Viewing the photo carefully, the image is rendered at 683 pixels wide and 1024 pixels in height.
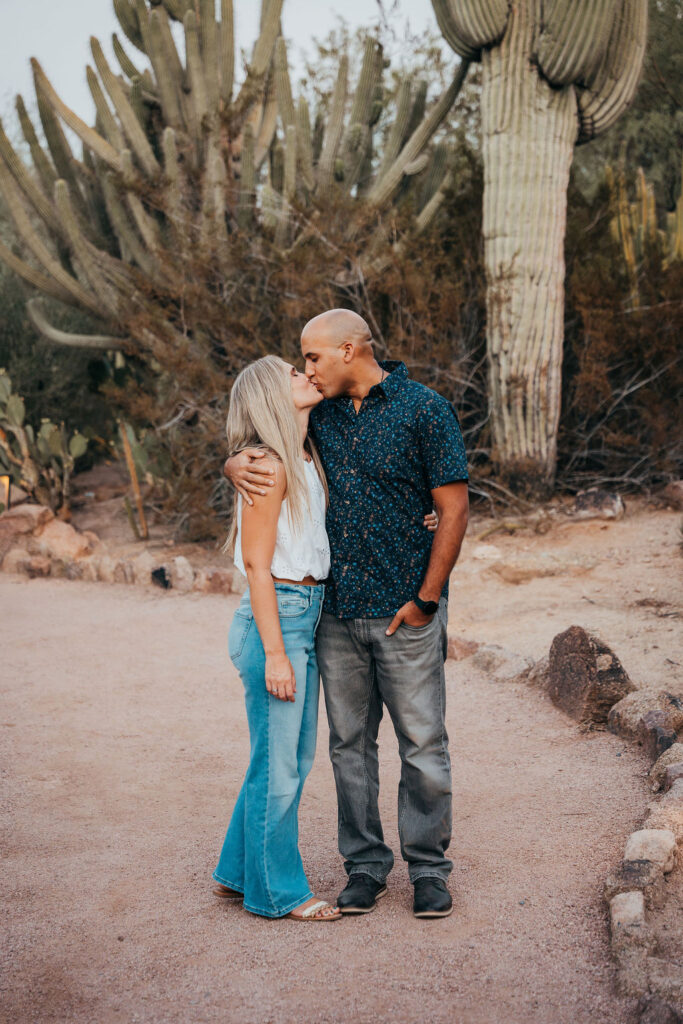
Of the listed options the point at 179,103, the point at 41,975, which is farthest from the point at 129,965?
the point at 179,103

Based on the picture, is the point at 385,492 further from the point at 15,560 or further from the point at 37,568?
the point at 15,560

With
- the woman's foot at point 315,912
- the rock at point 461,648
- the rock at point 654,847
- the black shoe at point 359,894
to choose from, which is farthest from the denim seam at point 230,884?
the rock at point 461,648

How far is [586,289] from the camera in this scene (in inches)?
293

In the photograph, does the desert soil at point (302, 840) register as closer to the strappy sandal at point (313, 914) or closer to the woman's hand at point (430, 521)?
the strappy sandal at point (313, 914)

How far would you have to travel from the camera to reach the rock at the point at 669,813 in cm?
271

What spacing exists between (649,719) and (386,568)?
1686 mm

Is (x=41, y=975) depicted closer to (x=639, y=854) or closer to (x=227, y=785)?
(x=227, y=785)

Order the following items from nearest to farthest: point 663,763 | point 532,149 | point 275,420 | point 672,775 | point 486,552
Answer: point 275,420
point 672,775
point 663,763
point 486,552
point 532,149

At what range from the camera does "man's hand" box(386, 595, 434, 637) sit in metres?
2.37

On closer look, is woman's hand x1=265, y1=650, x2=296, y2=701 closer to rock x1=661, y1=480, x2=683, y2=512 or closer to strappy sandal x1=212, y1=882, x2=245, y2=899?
strappy sandal x1=212, y1=882, x2=245, y2=899

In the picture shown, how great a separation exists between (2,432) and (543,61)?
19.0 feet

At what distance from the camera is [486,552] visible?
21.6 ft

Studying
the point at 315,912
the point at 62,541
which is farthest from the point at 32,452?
the point at 315,912

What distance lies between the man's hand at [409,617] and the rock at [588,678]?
5.92ft
